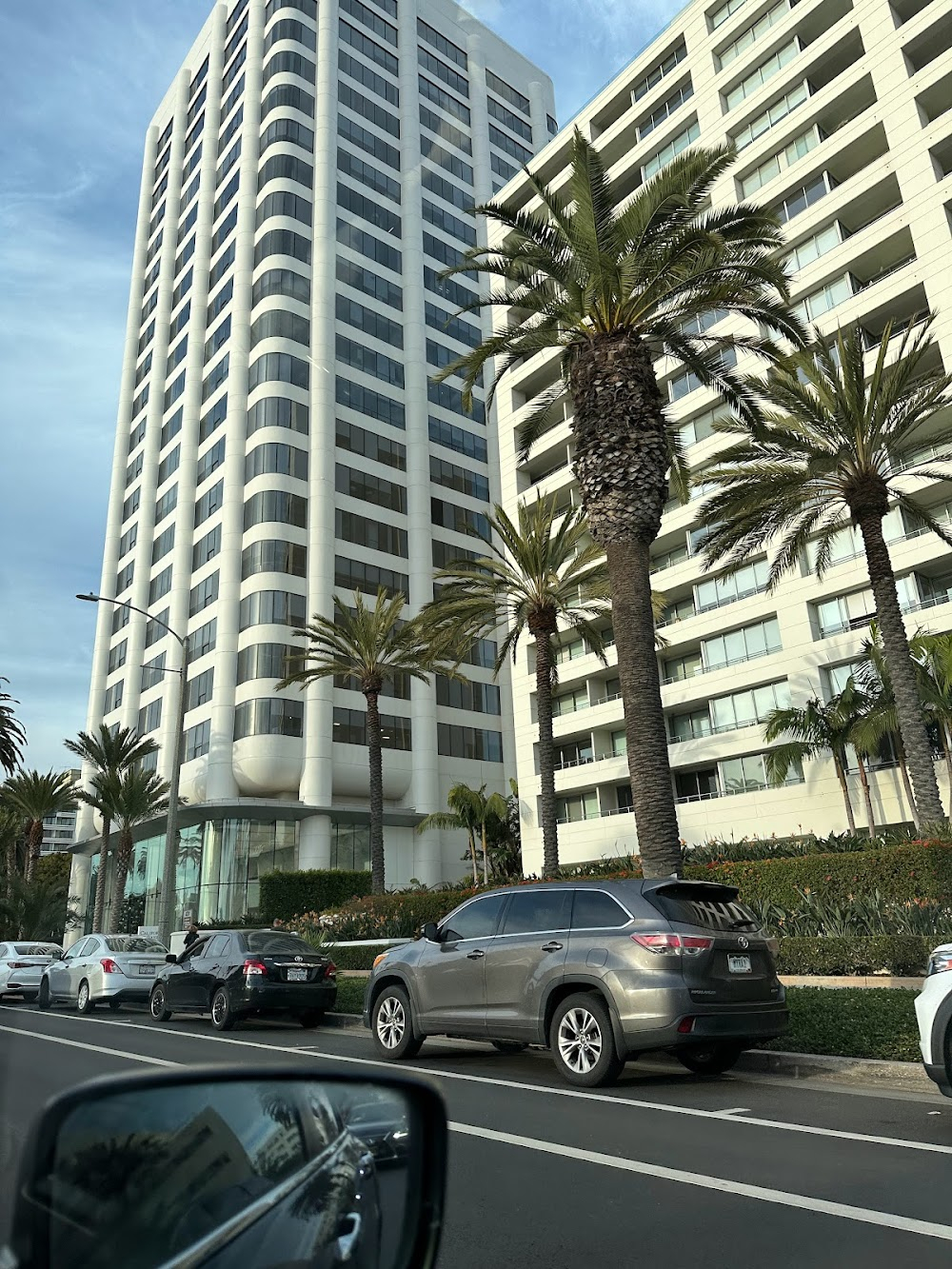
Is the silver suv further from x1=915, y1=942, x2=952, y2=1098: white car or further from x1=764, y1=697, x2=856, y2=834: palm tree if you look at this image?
x1=764, y1=697, x2=856, y2=834: palm tree

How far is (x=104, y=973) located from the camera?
18.0 m

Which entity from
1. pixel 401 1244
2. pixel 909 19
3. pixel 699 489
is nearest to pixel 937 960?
pixel 401 1244

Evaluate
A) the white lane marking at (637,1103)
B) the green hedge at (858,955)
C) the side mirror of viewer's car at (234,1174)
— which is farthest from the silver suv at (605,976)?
the side mirror of viewer's car at (234,1174)

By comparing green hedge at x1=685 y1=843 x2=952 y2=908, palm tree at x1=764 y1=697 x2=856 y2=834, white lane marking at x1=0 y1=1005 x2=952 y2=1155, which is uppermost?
palm tree at x1=764 y1=697 x2=856 y2=834

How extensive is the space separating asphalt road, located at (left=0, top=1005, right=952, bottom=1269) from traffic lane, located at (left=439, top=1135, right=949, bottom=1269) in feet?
0.04

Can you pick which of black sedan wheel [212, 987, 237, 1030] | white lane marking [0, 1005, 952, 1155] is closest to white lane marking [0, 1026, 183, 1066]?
white lane marking [0, 1005, 952, 1155]

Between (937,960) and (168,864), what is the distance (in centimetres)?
2301

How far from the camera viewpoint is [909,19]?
35344 millimetres

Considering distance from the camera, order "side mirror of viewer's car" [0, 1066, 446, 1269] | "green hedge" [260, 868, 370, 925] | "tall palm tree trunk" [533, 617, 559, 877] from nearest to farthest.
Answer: "side mirror of viewer's car" [0, 1066, 446, 1269]
"tall palm tree trunk" [533, 617, 559, 877]
"green hedge" [260, 868, 370, 925]

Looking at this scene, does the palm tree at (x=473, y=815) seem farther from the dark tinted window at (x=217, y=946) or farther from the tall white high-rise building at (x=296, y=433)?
the dark tinted window at (x=217, y=946)

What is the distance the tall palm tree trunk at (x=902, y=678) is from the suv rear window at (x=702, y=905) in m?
11.7

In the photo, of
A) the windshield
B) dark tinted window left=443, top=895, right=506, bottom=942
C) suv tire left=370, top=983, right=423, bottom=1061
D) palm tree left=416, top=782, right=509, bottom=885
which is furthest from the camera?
palm tree left=416, top=782, right=509, bottom=885

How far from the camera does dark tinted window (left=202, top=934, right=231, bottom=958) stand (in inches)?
589

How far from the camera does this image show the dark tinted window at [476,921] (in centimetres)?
977
